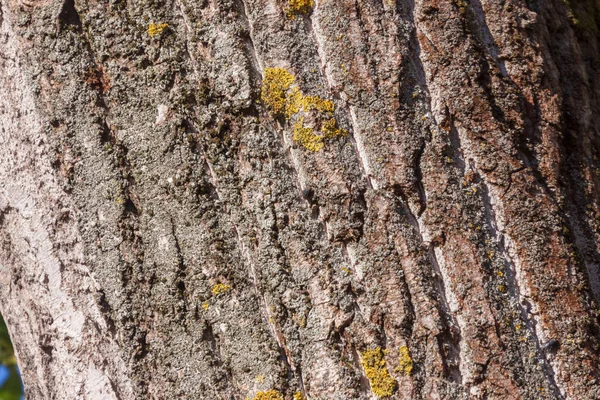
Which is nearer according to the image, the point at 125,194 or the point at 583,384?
the point at 583,384

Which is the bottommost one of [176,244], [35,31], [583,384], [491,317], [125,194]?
[583,384]

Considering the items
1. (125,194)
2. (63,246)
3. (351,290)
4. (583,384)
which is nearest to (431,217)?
(351,290)

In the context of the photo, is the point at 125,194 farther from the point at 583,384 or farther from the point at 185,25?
the point at 583,384

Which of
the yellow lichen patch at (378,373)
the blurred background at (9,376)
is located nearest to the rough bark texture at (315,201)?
the yellow lichen patch at (378,373)

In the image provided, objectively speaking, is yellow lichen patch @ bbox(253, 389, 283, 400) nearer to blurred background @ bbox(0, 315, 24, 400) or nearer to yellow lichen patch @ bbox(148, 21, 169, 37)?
yellow lichen patch @ bbox(148, 21, 169, 37)

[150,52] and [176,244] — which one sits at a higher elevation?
[150,52]

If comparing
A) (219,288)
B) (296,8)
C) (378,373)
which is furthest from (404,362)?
(296,8)

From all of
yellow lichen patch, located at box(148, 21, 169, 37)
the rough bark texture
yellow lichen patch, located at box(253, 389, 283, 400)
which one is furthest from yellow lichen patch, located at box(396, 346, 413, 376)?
yellow lichen patch, located at box(148, 21, 169, 37)
